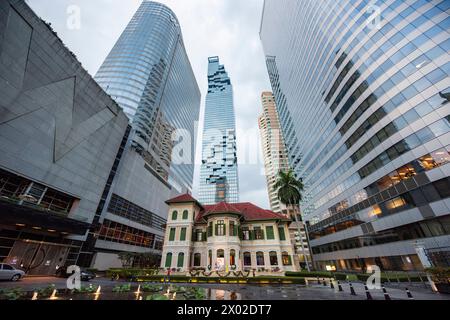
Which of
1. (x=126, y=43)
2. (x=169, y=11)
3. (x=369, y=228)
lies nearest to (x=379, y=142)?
(x=369, y=228)

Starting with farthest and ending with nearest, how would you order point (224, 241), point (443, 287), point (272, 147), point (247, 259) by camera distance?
point (272, 147), point (247, 259), point (224, 241), point (443, 287)

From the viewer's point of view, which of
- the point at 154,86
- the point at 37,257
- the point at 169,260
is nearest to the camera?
the point at 37,257

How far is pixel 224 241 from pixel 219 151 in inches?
4597

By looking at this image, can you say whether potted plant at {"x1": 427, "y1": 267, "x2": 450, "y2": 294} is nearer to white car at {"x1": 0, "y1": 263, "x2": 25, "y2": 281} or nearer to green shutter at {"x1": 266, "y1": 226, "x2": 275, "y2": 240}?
green shutter at {"x1": 266, "y1": 226, "x2": 275, "y2": 240}

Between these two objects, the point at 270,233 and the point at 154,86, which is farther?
the point at 154,86

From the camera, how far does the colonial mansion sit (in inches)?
1045

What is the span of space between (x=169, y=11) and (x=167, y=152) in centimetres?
7697

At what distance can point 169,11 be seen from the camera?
309 ft

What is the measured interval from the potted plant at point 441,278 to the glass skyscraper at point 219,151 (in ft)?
345

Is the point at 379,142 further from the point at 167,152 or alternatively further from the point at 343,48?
the point at 167,152

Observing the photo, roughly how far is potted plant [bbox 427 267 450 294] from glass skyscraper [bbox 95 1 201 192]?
5274cm

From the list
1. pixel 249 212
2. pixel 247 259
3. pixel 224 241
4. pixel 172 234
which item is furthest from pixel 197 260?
pixel 249 212

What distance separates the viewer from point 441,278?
1360cm

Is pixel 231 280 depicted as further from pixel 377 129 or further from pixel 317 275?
pixel 377 129
